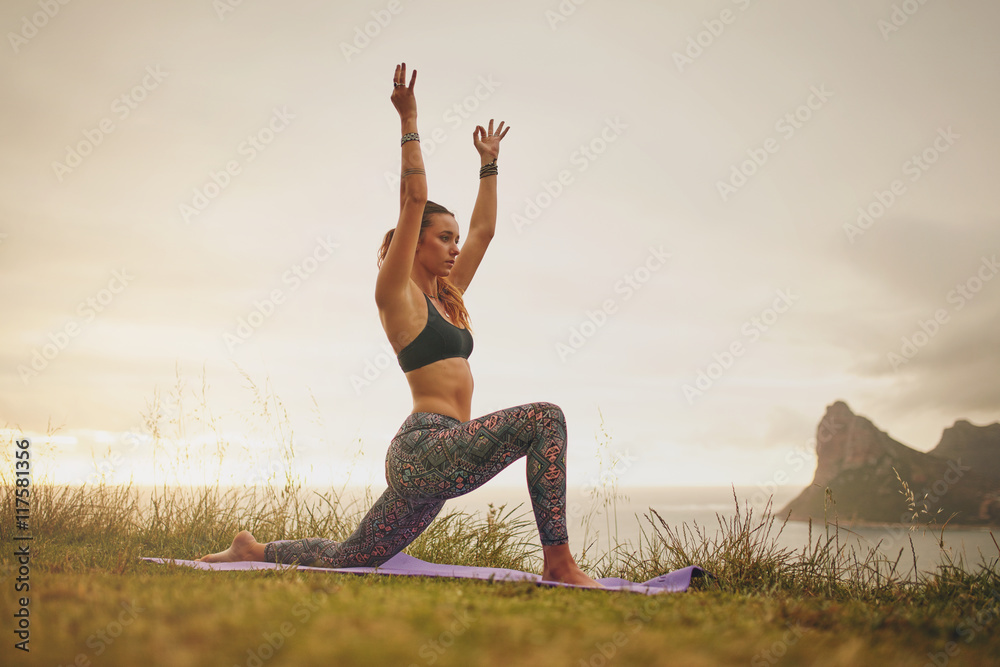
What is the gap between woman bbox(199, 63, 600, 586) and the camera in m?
2.82

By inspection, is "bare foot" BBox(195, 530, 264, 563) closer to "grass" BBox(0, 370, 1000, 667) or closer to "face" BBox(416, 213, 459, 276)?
"grass" BBox(0, 370, 1000, 667)

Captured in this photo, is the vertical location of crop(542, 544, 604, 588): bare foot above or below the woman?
below

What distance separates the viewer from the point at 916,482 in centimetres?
391

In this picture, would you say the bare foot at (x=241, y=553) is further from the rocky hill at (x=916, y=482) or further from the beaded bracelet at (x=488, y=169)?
the rocky hill at (x=916, y=482)

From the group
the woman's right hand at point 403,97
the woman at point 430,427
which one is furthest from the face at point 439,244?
the woman's right hand at point 403,97

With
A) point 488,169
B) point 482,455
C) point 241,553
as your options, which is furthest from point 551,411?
point 241,553

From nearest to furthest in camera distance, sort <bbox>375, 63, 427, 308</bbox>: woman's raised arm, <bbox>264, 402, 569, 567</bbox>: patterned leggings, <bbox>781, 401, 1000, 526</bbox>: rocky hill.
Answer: <bbox>264, 402, 569, 567</bbox>: patterned leggings → <bbox>375, 63, 427, 308</bbox>: woman's raised arm → <bbox>781, 401, 1000, 526</bbox>: rocky hill

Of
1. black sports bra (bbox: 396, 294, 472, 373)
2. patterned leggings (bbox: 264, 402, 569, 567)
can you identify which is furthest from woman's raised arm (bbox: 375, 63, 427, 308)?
patterned leggings (bbox: 264, 402, 569, 567)

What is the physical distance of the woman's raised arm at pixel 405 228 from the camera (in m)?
3.07

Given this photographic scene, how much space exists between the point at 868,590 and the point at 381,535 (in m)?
2.50

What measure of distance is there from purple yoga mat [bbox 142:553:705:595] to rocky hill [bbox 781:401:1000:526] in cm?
80

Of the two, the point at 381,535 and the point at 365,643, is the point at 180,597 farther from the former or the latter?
the point at 381,535

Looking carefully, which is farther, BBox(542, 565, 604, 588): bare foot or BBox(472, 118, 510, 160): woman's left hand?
BBox(472, 118, 510, 160): woman's left hand

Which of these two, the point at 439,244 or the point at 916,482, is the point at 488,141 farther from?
the point at 916,482
